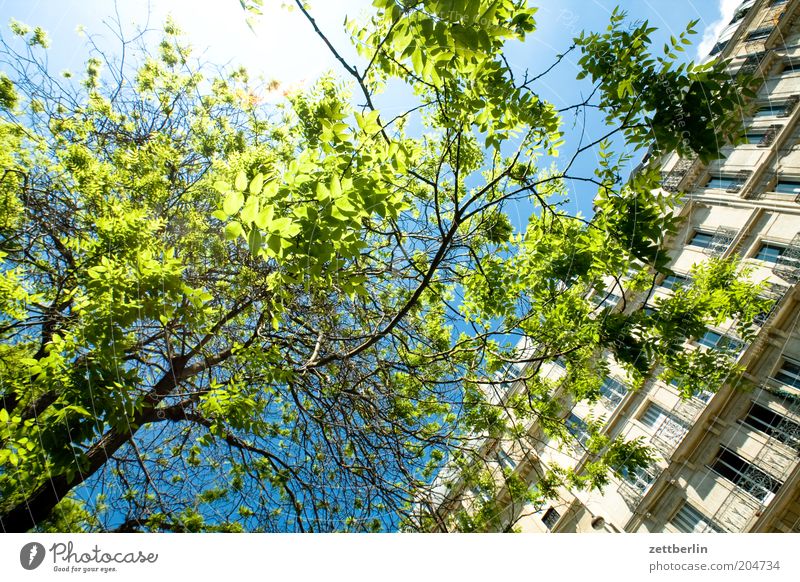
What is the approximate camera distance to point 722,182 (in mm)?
3076

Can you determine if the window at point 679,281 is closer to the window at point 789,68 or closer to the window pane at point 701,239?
the window pane at point 701,239

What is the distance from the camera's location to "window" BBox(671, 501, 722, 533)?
99.4 inches

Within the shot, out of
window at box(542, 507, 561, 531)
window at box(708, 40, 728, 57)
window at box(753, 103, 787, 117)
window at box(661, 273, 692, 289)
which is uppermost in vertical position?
window at box(708, 40, 728, 57)

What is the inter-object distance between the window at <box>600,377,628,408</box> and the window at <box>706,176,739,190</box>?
1900mm

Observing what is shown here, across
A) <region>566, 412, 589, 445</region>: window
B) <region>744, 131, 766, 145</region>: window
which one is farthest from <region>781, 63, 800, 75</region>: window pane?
<region>566, 412, 589, 445</region>: window

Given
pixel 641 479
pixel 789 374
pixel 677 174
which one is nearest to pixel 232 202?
pixel 677 174

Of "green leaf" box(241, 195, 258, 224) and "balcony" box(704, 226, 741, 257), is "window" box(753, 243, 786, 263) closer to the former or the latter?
"balcony" box(704, 226, 741, 257)

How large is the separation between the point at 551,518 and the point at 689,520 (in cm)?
110

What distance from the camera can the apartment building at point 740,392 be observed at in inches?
75.5

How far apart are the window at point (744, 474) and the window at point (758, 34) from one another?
2.60 metres

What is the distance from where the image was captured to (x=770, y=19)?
6.42 feet

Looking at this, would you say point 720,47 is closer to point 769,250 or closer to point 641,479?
point 769,250
